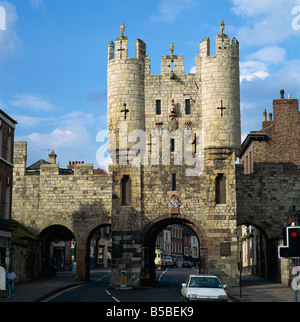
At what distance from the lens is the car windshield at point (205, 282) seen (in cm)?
2192

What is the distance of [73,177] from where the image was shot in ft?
141

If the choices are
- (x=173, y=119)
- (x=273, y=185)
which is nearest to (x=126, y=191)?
(x=173, y=119)

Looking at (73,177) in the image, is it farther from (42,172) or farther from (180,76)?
(180,76)

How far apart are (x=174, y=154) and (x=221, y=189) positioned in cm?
378

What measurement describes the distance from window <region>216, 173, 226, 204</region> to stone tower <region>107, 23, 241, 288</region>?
0.02 metres

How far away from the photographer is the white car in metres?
20.5

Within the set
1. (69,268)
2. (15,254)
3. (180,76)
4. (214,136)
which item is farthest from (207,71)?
(69,268)

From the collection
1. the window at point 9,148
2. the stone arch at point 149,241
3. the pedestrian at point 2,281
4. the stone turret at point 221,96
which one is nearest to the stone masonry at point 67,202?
the stone arch at point 149,241

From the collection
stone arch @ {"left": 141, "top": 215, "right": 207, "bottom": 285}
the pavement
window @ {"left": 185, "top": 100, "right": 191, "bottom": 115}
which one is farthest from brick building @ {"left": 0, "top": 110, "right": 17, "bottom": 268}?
window @ {"left": 185, "top": 100, "right": 191, "bottom": 115}

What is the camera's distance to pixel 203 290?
21047 mm

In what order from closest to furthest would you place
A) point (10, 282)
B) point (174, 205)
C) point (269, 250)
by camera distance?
1. point (10, 282)
2. point (174, 205)
3. point (269, 250)

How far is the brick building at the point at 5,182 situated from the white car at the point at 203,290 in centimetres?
1284

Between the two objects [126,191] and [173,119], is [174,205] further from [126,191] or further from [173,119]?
[173,119]

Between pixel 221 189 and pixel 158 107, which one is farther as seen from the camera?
pixel 158 107
